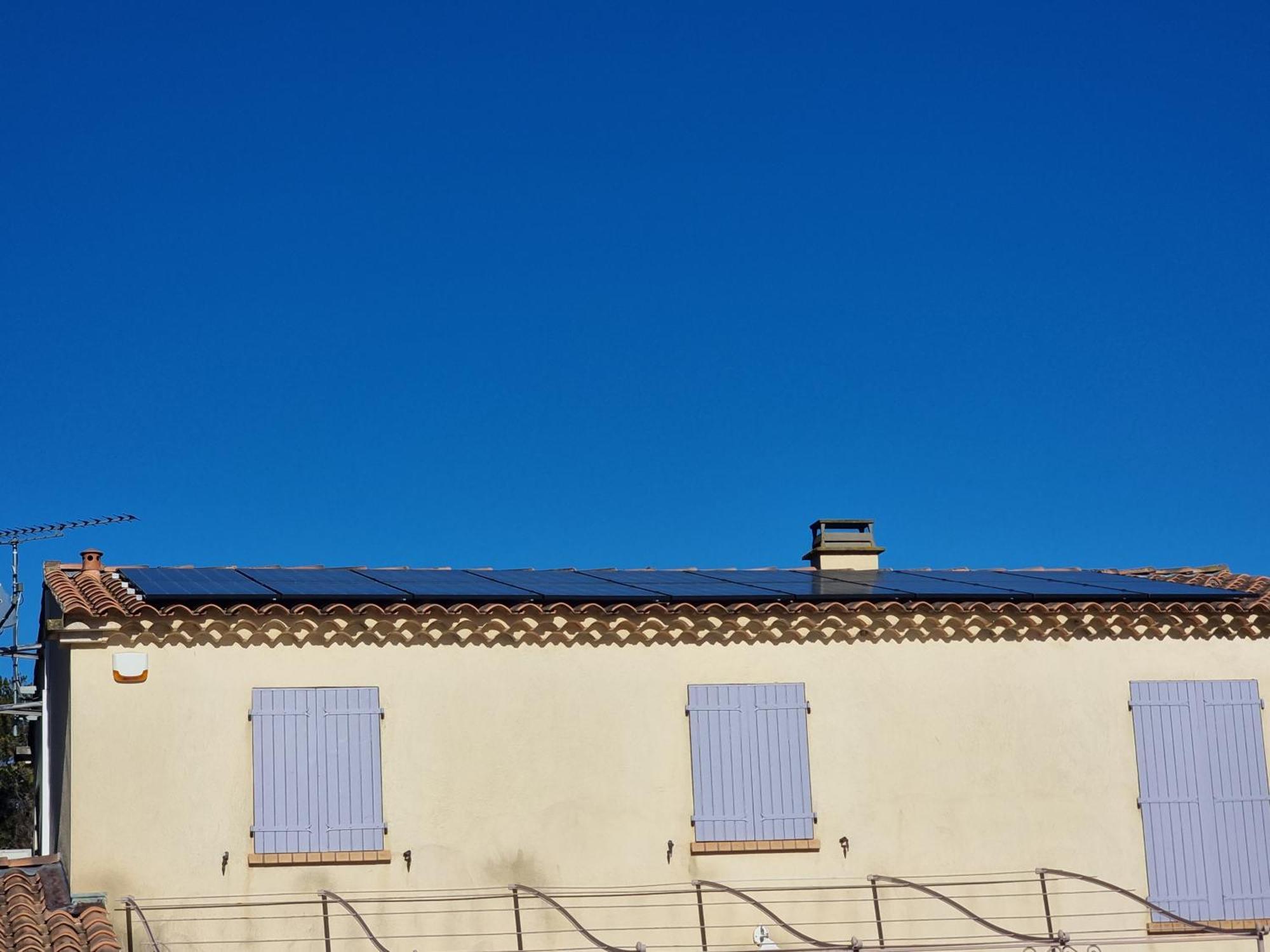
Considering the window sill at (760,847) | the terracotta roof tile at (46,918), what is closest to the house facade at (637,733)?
the window sill at (760,847)

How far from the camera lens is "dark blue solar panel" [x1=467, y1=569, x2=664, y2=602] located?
1653cm

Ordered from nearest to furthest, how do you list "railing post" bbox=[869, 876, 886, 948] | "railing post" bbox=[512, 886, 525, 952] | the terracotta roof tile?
the terracotta roof tile
"railing post" bbox=[512, 886, 525, 952]
"railing post" bbox=[869, 876, 886, 948]

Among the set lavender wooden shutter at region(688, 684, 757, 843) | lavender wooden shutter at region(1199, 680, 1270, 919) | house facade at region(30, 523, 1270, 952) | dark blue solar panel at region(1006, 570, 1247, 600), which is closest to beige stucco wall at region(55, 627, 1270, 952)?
house facade at region(30, 523, 1270, 952)

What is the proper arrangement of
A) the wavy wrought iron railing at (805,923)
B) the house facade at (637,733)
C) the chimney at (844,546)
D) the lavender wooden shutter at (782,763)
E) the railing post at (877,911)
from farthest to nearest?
the chimney at (844,546), the lavender wooden shutter at (782,763), the railing post at (877,911), the house facade at (637,733), the wavy wrought iron railing at (805,923)

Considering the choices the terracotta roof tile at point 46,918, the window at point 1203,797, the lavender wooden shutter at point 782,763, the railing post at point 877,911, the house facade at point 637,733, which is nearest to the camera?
the terracotta roof tile at point 46,918

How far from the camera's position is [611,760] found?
53.5ft

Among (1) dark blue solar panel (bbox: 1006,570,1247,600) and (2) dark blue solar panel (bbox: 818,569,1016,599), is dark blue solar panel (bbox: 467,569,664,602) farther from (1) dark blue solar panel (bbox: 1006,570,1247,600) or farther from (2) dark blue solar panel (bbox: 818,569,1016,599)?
(1) dark blue solar panel (bbox: 1006,570,1247,600)

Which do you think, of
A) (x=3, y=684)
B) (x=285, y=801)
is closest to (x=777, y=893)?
(x=285, y=801)

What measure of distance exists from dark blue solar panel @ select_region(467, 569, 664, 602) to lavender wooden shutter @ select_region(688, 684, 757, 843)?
119 cm

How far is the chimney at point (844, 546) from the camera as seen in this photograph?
2119 centimetres

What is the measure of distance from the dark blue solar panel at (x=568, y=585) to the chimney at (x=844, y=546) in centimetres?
366

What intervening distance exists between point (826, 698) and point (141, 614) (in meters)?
6.96

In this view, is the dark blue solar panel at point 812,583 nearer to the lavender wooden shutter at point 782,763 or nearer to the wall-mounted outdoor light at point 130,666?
the lavender wooden shutter at point 782,763

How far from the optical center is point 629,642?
16.6m
